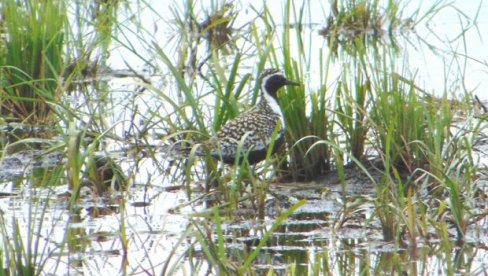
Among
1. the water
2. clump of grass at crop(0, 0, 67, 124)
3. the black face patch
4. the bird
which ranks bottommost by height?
the water

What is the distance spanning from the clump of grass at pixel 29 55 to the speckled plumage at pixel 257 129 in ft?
5.70

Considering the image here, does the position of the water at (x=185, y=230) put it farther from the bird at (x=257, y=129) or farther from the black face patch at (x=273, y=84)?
the black face patch at (x=273, y=84)

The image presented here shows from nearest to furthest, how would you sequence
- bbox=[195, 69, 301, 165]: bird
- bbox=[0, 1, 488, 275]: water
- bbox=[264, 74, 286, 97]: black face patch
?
bbox=[0, 1, 488, 275]: water, bbox=[195, 69, 301, 165]: bird, bbox=[264, 74, 286, 97]: black face patch

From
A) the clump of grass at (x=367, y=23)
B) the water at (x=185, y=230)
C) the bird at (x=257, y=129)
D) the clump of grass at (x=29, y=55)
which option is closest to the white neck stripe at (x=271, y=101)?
the bird at (x=257, y=129)

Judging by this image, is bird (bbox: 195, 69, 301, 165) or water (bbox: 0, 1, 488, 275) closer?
water (bbox: 0, 1, 488, 275)

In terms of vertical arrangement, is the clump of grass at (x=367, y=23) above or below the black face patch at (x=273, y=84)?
above

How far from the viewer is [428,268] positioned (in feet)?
18.6

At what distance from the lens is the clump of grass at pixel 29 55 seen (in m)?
8.95

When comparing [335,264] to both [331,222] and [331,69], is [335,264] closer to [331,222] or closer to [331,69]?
[331,222]

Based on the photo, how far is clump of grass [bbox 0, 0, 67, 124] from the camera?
29.3 feet

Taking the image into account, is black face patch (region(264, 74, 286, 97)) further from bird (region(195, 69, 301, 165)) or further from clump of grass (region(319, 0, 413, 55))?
clump of grass (region(319, 0, 413, 55))

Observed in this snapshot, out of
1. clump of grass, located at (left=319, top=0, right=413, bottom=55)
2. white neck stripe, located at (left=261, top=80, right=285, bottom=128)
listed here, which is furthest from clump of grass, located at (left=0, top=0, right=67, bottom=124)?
clump of grass, located at (left=319, top=0, right=413, bottom=55)

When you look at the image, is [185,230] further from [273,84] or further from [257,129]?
[273,84]

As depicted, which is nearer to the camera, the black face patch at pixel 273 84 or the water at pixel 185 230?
the water at pixel 185 230
